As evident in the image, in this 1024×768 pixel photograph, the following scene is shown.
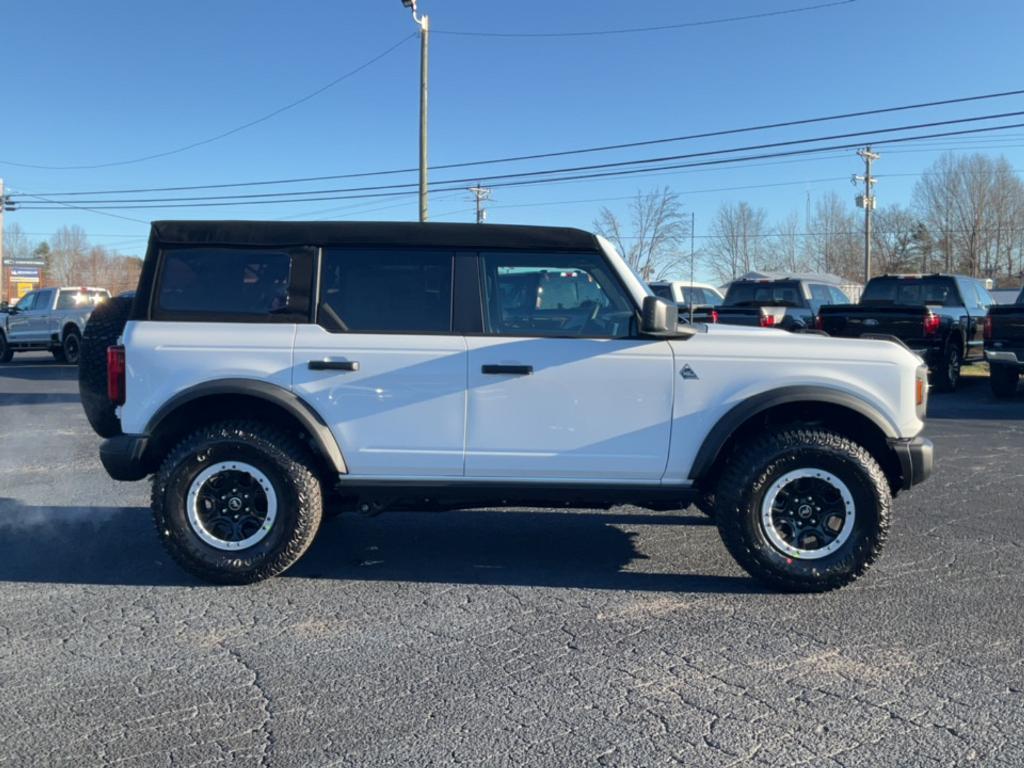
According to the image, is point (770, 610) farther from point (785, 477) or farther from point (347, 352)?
point (347, 352)

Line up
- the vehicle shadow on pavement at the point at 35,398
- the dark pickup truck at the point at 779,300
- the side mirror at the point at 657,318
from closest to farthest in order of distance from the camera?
the side mirror at the point at 657,318 → the vehicle shadow on pavement at the point at 35,398 → the dark pickup truck at the point at 779,300

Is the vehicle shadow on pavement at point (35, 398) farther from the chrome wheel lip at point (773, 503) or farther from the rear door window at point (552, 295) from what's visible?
the chrome wheel lip at point (773, 503)

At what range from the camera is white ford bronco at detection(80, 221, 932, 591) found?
15.9 ft

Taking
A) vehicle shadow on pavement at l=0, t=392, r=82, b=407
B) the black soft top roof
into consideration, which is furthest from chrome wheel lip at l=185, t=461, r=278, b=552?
vehicle shadow on pavement at l=0, t=392, r=82, b=407

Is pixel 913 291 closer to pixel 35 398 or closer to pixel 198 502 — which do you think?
pixel 198 502

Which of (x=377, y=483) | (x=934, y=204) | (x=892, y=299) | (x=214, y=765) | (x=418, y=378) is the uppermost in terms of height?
(x=934, y=204)

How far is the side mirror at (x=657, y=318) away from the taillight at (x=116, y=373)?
9.26 ft

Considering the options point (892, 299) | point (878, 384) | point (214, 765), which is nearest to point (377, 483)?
point (214, 765)

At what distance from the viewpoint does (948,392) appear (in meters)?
15.3

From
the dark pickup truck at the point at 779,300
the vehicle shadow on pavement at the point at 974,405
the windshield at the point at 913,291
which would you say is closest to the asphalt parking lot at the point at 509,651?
the vehicle shadow on pavement at the point at 974,405

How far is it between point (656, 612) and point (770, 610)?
59 cm

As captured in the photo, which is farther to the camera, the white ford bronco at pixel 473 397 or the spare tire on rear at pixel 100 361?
the spare tire on rear at pixel 100 361

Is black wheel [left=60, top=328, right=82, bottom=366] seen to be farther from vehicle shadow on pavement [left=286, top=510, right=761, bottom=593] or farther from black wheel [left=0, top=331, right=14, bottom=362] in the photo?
vehicle shadow on pavement [left=286, top=510, right=761, bottom=593]

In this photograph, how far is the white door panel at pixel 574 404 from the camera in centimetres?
488
